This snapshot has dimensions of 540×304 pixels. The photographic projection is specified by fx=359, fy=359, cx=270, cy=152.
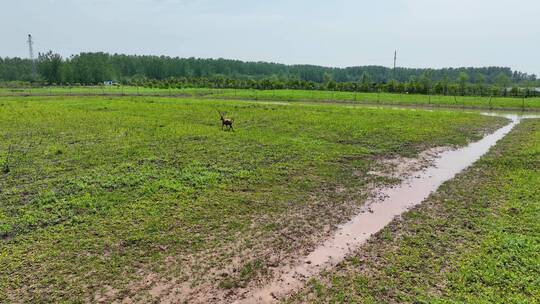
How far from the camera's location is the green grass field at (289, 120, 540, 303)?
5.52m

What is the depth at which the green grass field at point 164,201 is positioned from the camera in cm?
606

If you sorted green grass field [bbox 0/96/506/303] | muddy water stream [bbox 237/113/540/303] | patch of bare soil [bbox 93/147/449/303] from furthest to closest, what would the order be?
green grass field [bbox 0/96/506/303] → muddy water stream [bbox 237/113/540/303] → patch of bare soil [bbox 93/147/449/303]

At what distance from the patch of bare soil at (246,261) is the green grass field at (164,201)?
1.3 inches

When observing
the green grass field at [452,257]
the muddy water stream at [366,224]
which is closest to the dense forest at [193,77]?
the muddy water stream at [366,224]

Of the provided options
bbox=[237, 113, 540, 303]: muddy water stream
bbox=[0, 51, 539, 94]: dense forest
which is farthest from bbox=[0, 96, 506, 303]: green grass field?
bbox=[0, 51, 539, 94]: dense forest

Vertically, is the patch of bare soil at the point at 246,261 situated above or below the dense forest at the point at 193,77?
below

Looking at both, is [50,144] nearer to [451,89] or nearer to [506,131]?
[506,131]

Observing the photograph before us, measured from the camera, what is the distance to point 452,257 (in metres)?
6.65

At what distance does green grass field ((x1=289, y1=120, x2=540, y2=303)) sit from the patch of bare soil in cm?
91

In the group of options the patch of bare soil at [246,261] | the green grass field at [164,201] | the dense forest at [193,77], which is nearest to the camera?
the patch of bare soil at [246,261]

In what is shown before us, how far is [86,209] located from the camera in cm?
856

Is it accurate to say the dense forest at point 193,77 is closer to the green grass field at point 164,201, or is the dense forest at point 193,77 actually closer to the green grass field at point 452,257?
the green grass field at point 164,201

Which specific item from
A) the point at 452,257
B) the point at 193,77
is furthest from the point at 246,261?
the point at 193,77

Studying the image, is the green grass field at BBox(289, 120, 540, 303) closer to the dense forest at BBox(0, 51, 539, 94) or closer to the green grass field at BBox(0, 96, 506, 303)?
the green grass field at BBox(0, 96, 506, 303)
